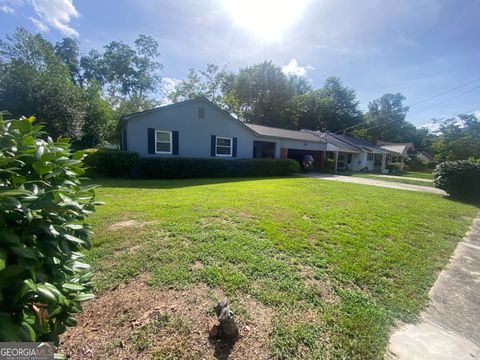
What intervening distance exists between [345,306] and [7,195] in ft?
9.61

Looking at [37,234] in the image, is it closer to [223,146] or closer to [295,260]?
[295,260]

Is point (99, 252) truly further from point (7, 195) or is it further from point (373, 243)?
point (373, 243)

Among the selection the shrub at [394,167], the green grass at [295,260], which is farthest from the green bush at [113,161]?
the shrub at [394,167]

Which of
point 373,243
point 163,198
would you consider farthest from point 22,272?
point 163,198

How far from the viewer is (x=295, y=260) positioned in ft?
11.0

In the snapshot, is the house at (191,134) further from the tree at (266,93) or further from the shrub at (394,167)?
the shrub at (394,167)

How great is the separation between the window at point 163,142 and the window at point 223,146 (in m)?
3.04

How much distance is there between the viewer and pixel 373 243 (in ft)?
13.9

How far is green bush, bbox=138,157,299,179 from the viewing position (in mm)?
11930

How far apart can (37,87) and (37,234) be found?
19.5 m

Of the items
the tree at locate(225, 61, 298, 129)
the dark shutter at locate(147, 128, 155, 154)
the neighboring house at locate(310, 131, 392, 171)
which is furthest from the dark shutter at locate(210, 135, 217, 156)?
the tree at locate(225, 61, 298, 129)

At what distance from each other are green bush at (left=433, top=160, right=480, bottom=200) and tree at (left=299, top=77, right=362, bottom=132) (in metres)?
31.0

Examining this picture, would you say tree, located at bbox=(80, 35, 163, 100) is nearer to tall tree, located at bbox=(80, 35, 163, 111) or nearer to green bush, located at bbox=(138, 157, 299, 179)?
tall tree, located at bbox=(80, 35, 163, 111)

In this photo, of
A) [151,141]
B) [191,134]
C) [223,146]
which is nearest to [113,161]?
[151,141]
